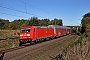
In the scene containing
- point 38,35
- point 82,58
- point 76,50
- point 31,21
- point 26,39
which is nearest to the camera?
point 82,58

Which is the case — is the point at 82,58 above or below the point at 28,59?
above

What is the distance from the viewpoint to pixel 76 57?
23.5ft

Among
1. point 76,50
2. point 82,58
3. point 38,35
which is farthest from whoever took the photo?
point 38,35

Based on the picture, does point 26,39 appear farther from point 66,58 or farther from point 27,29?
point 66,58

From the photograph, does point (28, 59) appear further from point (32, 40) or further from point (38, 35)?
point (38, 35)

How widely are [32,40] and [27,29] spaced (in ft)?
6.19

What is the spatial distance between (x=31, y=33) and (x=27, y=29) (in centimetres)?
104

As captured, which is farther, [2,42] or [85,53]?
[2,42]

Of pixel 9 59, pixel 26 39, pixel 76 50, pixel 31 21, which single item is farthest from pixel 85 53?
pixel 31 21

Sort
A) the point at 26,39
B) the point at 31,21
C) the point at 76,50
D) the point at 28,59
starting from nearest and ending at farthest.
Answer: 1. the point at 76,50
2. the point at 28,59
3. the point at 26,39
4. the point at 31,21

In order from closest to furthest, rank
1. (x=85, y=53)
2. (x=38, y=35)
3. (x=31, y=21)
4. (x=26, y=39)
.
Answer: (x=85, y=53) < (x=26, y=39) < (x=38, y=35) < (x=31, y=21)

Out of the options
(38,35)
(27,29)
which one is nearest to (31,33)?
(27,29)

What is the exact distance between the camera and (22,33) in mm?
26422

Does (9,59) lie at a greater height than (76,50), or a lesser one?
lesser
